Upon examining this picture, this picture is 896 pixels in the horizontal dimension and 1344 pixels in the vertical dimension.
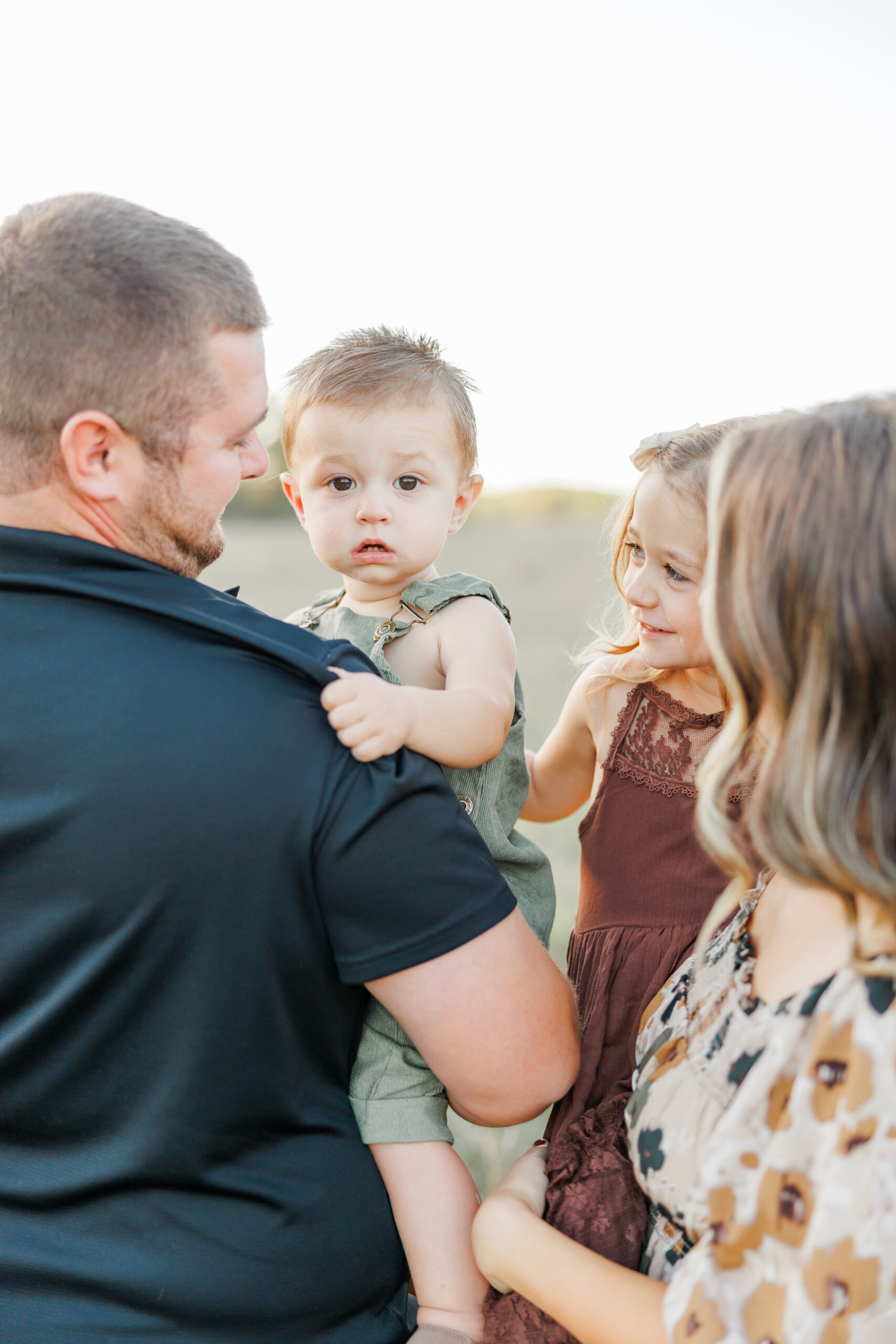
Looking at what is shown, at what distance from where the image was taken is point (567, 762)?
2680mm

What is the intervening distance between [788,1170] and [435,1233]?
26.7 inches

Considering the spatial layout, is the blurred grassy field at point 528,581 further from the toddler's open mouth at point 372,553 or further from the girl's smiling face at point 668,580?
the toddler's open mouth at point 372,553

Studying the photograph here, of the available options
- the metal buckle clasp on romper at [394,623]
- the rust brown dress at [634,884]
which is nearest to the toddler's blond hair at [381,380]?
the metal buckle clasp on romper at [394,623]

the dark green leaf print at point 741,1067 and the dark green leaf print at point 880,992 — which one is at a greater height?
the dark green leaf print at point 880,992

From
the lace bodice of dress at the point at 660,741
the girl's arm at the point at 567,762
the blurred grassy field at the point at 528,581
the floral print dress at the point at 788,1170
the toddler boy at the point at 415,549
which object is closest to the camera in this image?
the floral print dress at the point at 788,1170

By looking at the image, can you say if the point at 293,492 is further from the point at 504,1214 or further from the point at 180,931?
the point at 504,1214

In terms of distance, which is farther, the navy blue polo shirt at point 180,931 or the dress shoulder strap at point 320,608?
the dress shoulder strap at point 320,608

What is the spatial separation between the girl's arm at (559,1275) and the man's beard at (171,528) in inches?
41.3

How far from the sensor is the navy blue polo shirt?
4.37 feet

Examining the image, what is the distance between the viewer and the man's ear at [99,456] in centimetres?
144

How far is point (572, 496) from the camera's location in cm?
3934

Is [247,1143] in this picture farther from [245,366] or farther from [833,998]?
[245,366]

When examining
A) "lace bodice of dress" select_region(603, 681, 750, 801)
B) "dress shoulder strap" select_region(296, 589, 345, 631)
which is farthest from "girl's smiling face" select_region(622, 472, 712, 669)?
"dress shoulder strap" select_region(296, 589, 345, 631)

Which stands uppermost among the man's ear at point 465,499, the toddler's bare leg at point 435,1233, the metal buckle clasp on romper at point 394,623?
the man's ear at point 465,499
